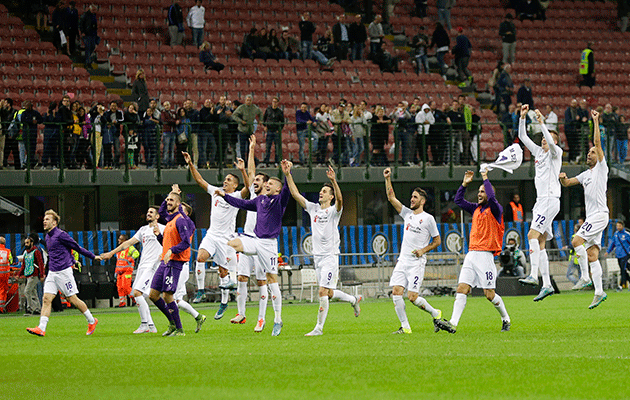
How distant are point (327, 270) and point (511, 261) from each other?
13257 millimetres

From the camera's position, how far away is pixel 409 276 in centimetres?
1367

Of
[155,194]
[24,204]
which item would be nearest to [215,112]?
[155,194]

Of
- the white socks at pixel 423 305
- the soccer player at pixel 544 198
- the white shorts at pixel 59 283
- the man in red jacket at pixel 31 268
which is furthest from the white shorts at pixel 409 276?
the man in red jacket at pixel 31 268

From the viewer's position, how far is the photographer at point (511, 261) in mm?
25719

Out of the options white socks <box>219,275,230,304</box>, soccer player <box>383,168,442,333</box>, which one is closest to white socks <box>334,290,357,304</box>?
soccer player <box>383,168,442,333</box>

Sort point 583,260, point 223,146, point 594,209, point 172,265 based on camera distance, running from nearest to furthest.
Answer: point 172,265
point 594,209
point 583,260
point 223,146

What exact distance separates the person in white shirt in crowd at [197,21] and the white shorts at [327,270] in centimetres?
2034

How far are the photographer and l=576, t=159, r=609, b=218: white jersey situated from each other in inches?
430

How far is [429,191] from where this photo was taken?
31859 millimetres

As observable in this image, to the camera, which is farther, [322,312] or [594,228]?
[594,228]

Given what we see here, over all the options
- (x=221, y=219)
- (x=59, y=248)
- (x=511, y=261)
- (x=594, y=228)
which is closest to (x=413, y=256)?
(x=594, y=228)

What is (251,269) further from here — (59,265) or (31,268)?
(31,268)

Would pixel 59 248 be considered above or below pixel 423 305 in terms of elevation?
above

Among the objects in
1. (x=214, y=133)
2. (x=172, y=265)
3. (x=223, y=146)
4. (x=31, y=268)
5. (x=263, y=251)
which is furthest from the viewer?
(x=223, y=146)
